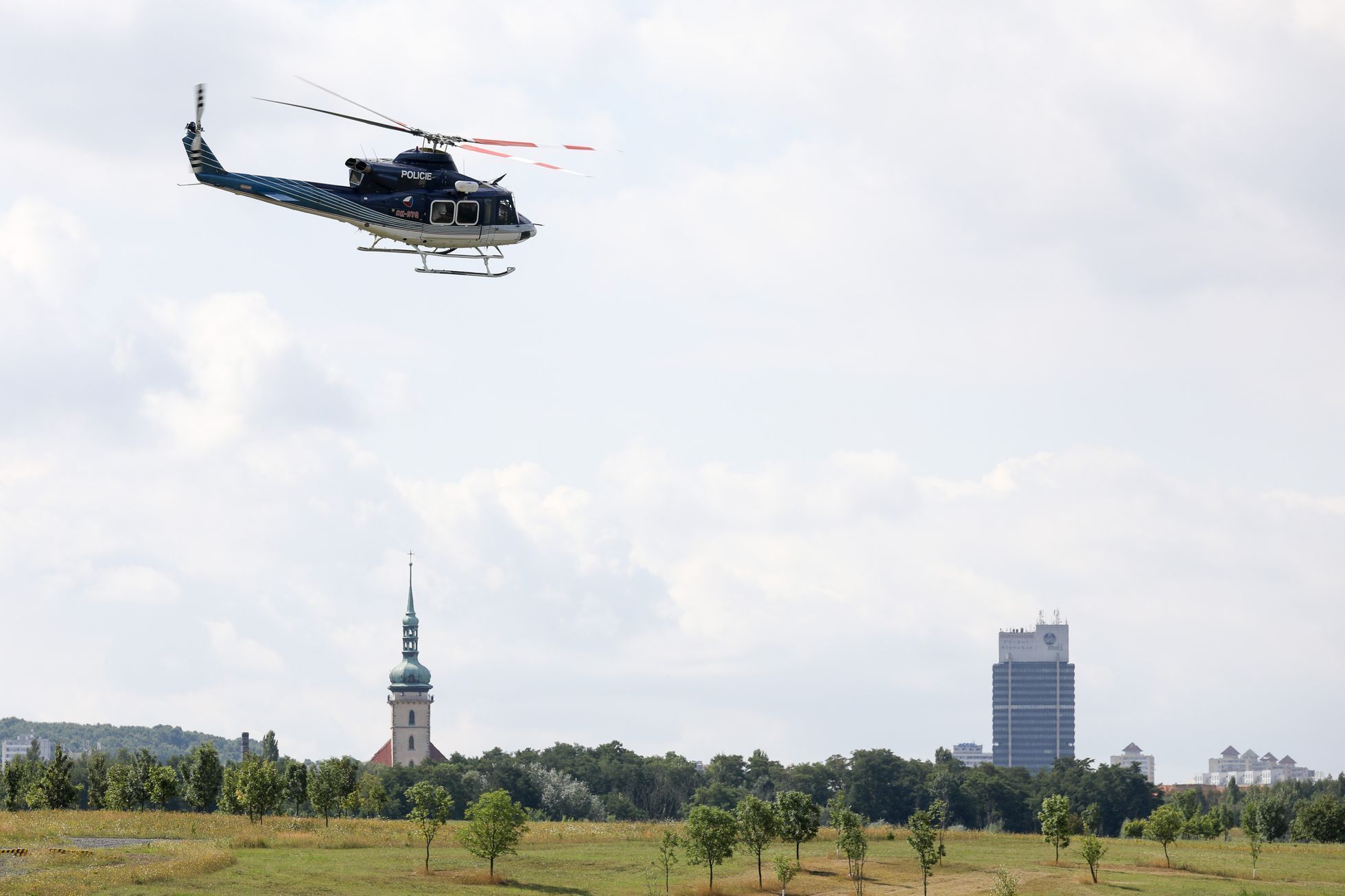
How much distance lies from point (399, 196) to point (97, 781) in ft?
277

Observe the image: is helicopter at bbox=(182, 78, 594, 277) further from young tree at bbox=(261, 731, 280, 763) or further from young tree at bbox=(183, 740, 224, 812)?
young tree at bbox=(261, 731, 280, 763)

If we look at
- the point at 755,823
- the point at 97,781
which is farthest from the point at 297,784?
the point at 755,823

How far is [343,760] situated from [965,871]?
162 feet

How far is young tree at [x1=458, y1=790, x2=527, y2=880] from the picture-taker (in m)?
75.8

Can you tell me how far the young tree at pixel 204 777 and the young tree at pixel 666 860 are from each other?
46.5 meters

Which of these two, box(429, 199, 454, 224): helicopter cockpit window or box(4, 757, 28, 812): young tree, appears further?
box(4, 757, 28, 812): young tree

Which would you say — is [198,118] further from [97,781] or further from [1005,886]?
[97,781]

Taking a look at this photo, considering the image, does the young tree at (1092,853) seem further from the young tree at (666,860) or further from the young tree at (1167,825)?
the young tree at (666,860)

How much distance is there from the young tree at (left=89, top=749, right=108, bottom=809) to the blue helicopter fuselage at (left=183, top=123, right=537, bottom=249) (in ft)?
249

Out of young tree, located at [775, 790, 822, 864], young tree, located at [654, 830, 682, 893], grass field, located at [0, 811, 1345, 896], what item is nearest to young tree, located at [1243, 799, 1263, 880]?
grass field, located at [0, 811, 1345, 896]

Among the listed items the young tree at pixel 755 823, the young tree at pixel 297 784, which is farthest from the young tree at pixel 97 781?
the young tree at pixel 755 823

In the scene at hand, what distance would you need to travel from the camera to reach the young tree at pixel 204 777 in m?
119

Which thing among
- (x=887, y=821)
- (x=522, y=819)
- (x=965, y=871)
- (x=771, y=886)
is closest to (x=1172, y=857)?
(x=965, y=871)

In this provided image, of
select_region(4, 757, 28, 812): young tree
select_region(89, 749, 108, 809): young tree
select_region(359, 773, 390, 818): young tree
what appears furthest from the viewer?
select_region(89, 749, 108, 809): young tree
